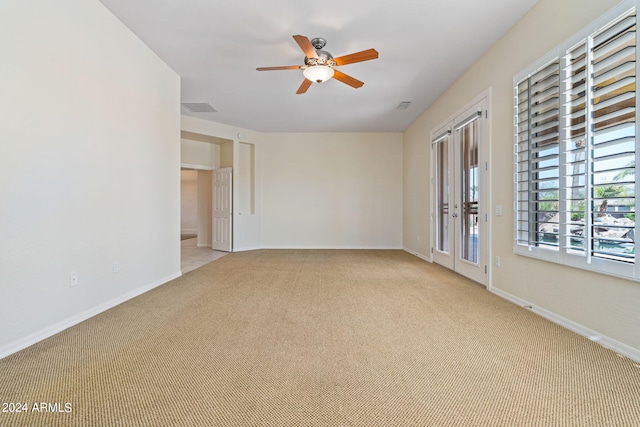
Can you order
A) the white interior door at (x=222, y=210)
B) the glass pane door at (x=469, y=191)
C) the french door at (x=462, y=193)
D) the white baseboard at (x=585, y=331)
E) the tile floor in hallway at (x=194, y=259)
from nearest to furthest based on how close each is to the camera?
the white baseboard at (x=585, y=331) < the french door at (x=462, y=193) < the glass pane door at (x=469, y=191) < the tile floor in hallway at (x=194, y=259) < the white interior door at (x=222, y=210)

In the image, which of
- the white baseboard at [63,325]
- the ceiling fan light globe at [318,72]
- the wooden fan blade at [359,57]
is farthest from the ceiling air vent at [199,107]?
the white baseboard at [63,325]

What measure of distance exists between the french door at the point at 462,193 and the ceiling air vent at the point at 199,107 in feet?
A: 14.4

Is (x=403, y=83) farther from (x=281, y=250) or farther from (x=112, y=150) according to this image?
(x=281, y=250)

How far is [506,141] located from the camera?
314 centimetres

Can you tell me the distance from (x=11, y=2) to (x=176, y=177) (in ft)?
7.82

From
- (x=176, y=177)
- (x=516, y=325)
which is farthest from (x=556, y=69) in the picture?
(x=176, y=177)

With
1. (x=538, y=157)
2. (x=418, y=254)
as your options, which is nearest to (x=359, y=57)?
(x=538, y=157)

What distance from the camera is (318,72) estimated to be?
10.6ft

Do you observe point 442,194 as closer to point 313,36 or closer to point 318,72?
point 318,72

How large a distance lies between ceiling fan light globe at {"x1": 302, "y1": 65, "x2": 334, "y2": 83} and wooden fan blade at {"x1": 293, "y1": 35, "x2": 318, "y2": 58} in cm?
15

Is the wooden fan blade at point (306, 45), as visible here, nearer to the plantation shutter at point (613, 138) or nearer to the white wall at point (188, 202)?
the plantation shutter at point (613, 138)

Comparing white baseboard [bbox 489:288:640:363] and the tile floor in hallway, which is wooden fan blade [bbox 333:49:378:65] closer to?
white baseboard [bbox 489:288:640:363]

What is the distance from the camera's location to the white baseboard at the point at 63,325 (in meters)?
1.92

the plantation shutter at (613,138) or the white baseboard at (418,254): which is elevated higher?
the plantation shutter at (613,138)
